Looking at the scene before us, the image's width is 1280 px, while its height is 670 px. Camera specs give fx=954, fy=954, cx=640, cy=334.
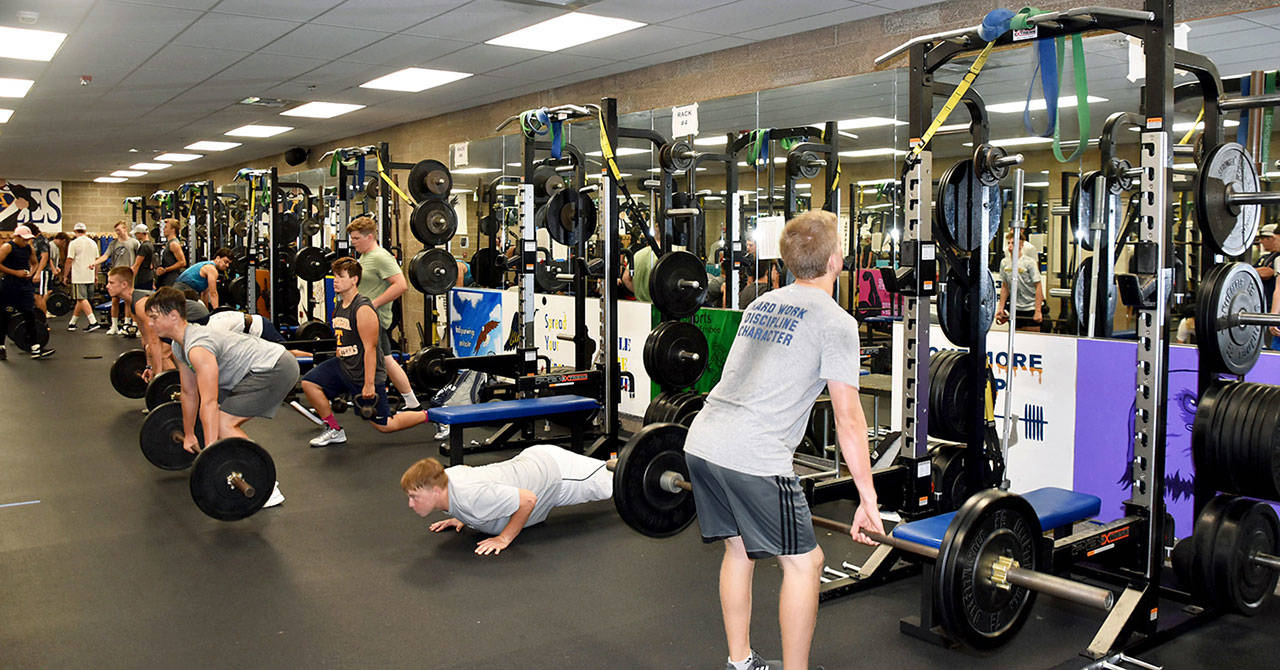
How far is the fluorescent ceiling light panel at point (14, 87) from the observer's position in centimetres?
817

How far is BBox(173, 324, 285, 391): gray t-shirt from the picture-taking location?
13.8ft

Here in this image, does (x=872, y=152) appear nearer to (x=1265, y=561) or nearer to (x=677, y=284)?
(x=677, y=284)

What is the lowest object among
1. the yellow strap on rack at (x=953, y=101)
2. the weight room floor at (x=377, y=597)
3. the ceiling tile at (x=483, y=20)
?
the weight room floor at (x=377, y=597)

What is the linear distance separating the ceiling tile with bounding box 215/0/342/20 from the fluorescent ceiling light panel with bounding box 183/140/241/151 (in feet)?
25.8

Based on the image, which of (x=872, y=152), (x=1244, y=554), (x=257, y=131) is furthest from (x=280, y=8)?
(x=257, y=131)

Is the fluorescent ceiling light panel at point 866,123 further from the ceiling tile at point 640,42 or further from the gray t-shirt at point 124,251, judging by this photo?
the gray t-shirt at point 124,251

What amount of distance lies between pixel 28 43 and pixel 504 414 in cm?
466

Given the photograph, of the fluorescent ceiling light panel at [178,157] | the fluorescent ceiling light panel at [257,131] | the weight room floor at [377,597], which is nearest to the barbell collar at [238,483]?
the weight room floor at [377,597]

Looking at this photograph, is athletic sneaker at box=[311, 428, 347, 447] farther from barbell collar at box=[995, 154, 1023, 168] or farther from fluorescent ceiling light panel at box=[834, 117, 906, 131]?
barbell collar at box=[995, 154, 1023, 168]

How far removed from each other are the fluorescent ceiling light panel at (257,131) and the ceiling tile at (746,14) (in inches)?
274

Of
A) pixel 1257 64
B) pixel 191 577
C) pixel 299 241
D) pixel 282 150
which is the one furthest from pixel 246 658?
pixel 282 150

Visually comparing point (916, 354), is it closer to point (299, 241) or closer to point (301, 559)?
point (301, 559)

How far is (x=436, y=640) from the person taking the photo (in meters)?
2.96

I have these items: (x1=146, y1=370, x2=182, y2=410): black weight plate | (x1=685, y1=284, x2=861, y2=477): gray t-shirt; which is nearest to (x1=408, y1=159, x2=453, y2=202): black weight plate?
(x1=146, y1=370, x2=182, y2=410): black weight plate
